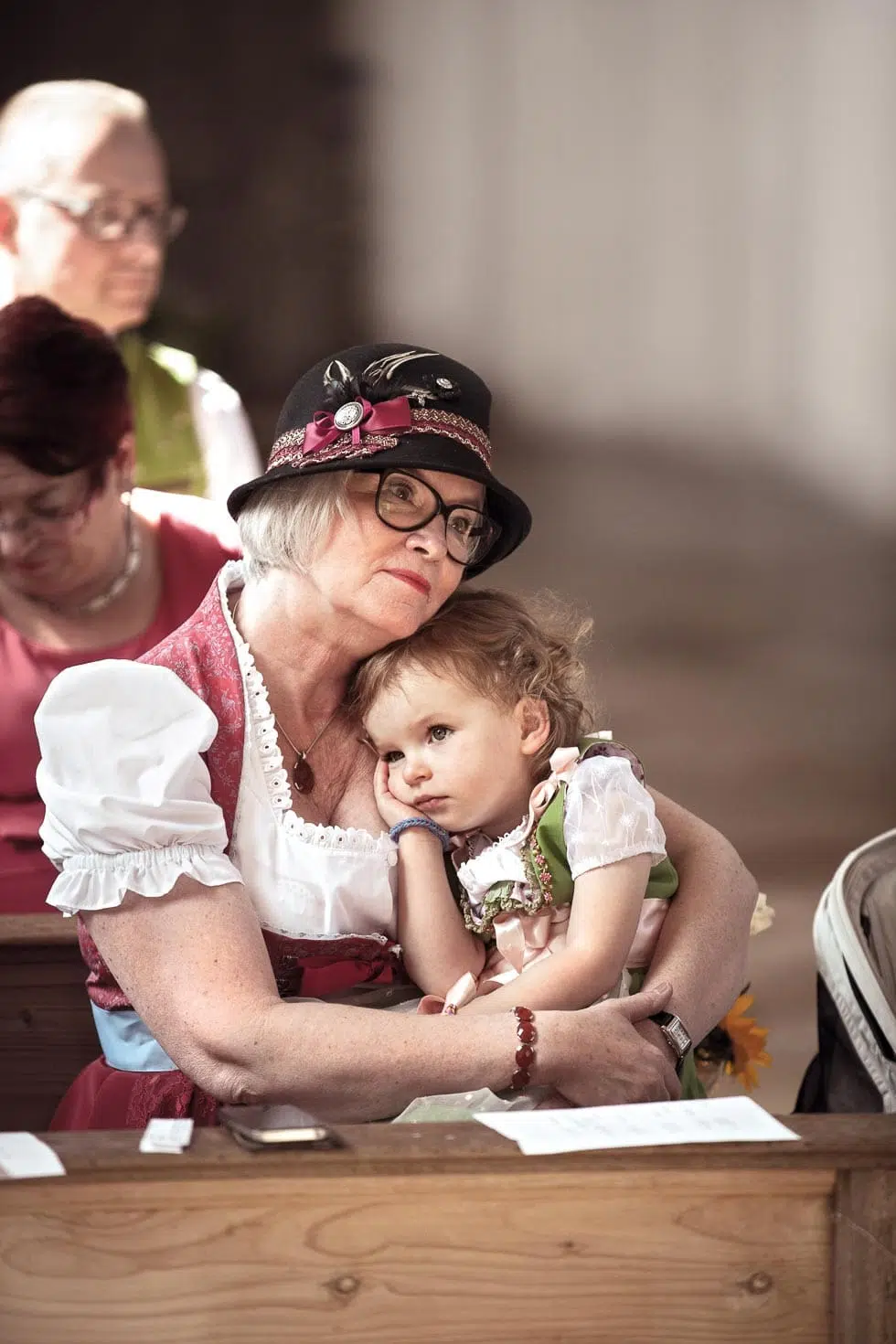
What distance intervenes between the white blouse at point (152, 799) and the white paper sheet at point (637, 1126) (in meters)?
0.51

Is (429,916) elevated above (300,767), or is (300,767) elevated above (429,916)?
(300,767)

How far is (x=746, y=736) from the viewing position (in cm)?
399

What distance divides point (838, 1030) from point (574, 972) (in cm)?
75

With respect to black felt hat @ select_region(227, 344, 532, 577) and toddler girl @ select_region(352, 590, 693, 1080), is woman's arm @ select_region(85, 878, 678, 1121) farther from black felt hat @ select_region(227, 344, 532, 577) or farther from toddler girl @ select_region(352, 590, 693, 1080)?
black felt hat @ select_region(227, 344, 532, 577)

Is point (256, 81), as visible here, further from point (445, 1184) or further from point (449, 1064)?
point (445, 1184)

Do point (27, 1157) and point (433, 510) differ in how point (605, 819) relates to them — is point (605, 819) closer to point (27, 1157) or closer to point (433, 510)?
point (433, 510)

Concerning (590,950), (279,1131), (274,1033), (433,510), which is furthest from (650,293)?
(279,1131)

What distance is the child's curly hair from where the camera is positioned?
211 centimetres

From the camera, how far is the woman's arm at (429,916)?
6.93 ft

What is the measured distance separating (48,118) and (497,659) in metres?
2.16

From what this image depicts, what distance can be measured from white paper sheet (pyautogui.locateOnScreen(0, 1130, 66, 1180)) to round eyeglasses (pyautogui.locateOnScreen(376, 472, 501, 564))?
0.94 meters

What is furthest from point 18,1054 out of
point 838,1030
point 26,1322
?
point 838,1030

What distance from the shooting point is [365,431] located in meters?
2.06

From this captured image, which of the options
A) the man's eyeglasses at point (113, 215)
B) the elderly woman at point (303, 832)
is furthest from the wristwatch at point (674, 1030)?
the man's eyeglasses at point (113, 215)
